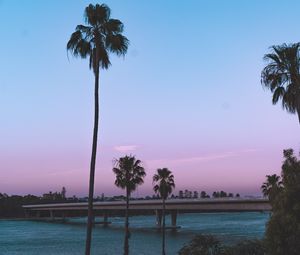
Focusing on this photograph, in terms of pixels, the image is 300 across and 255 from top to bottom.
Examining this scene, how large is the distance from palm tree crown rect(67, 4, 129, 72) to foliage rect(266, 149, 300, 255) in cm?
1356

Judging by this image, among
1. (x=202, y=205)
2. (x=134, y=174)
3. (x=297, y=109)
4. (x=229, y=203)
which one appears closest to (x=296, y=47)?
(x=297, y=109)

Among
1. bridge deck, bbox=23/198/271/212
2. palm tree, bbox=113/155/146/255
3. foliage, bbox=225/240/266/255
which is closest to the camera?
foliage, bbox=225/240/266/255

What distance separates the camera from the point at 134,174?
203 ft

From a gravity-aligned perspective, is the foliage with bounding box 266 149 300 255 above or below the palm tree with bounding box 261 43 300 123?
below

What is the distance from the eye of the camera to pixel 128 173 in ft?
202

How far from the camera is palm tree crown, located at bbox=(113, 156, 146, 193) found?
61375 mm

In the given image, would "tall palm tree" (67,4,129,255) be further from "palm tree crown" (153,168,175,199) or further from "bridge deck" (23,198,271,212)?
"bridge deck" (23,198,271,212)

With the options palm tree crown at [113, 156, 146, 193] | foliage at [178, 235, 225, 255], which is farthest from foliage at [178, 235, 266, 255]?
palm tree crown at [113, 156, 146, 193]

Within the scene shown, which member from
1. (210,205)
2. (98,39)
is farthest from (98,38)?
(210,205)

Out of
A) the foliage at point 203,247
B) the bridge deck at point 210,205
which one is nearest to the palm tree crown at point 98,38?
the foliage at point 203,247

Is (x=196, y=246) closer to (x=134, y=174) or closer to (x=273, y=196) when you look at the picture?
(x=273, y=196)

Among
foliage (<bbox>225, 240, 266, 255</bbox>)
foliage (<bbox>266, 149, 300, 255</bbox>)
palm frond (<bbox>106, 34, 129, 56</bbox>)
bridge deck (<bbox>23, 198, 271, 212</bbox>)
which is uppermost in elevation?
palm frond (<bbox>106, 34, 129, 56</bbox>)

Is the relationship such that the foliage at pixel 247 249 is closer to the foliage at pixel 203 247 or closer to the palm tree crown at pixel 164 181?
the foliage at pixel 203 247

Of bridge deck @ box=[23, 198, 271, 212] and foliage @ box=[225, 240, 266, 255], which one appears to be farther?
bridge deck @ box=[23, 198, 271, 212]
